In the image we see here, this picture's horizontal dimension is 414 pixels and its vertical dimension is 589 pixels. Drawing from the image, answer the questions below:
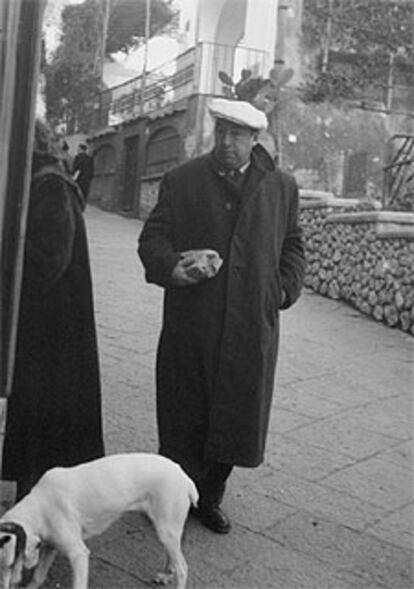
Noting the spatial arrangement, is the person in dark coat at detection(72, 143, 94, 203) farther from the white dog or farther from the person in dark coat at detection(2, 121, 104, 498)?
the white dog

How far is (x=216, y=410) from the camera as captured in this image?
3180 mm

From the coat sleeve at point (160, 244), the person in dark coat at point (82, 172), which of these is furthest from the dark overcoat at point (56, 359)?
the person in dark coat at point (82, 172)

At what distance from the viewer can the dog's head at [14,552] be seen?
228 cm

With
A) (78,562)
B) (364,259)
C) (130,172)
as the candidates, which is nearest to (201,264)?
(78,562)

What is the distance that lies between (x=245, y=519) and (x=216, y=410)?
0.66 m

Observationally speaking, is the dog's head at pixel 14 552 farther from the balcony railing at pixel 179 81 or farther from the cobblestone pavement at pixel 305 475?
the balcony railing at pixel 179 81

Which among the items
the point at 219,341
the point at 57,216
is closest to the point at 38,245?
the point at 57,216

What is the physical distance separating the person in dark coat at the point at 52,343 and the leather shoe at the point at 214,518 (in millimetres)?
594

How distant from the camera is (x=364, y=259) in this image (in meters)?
9.39

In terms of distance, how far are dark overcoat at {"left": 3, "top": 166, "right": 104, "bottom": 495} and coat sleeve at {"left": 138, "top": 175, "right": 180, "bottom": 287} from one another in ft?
0.92

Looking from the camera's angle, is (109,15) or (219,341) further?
(109,15)

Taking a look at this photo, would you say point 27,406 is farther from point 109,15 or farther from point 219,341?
point 109,15

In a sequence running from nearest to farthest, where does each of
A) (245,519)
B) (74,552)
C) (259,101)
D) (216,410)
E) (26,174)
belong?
1. (26,174)
2. (74,552)
3. (216,410)
4. (245,519)
5. (259,101)

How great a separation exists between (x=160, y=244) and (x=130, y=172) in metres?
15.4
